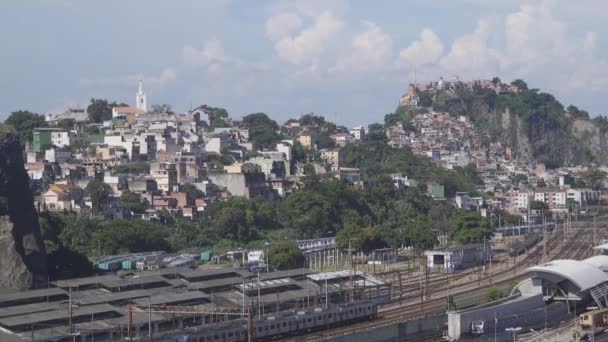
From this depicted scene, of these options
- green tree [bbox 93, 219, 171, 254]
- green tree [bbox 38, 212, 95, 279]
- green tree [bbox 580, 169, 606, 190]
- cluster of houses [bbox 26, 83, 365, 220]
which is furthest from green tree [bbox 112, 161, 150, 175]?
green tree [bbox 580, 169, 606, 190]

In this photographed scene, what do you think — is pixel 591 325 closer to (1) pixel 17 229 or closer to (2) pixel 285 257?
(1) pixel 17 229

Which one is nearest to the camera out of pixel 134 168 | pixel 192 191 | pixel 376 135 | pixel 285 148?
pixel 192 191

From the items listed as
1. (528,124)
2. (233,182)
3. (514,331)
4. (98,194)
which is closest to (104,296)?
(514,331)

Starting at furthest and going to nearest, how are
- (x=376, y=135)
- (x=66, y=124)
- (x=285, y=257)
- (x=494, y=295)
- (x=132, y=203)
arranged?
(x=376, y=135), (x=66, y=124), (x=132, y=203), (x=285, y=257), (x=494, y=295)

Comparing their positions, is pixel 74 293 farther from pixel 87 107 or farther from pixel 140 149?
pixel 87 107

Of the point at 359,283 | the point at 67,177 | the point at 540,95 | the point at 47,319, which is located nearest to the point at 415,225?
the point at 67,177

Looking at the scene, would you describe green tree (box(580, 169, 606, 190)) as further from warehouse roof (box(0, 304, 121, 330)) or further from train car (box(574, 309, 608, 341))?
warehouse roof (box(0, 304, 121, 330))
